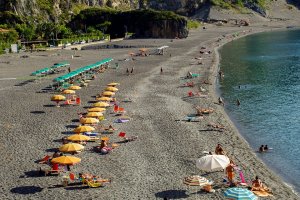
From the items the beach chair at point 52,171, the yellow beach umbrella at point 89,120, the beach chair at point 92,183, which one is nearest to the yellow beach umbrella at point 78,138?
the yellow beach umbrella at point 89,120

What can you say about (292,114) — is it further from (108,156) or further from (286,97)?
(108,156)

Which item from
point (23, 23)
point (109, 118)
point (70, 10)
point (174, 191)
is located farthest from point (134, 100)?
point (70, 10)

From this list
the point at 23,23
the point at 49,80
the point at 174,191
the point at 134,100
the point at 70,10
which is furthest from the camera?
the point at 70,10

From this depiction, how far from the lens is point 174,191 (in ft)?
84.1

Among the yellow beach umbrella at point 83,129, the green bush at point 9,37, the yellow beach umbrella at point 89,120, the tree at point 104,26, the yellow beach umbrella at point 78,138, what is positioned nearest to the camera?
the yellow beach umbrella at point 78,138

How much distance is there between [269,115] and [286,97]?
34.5ft

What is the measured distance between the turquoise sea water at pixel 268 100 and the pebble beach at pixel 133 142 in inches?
68.5

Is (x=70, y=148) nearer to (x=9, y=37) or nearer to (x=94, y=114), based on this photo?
(x=94, y=114)

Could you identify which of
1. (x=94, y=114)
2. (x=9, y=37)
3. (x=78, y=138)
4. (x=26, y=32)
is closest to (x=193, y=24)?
(x=26, y=32)

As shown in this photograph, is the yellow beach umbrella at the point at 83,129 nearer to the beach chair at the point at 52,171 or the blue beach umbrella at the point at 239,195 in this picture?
the beach chair at the point at 52,171

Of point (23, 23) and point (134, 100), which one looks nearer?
point (134, 100)

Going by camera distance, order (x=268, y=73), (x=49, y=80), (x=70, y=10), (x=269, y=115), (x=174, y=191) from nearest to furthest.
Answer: (x=174, y=191) → (x=269, y=115) → (x=49, y=80) → (x=268, y=73) → (x=70, y=10)

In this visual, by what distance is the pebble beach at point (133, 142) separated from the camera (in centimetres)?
2608

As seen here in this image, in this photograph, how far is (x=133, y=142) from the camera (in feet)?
116
